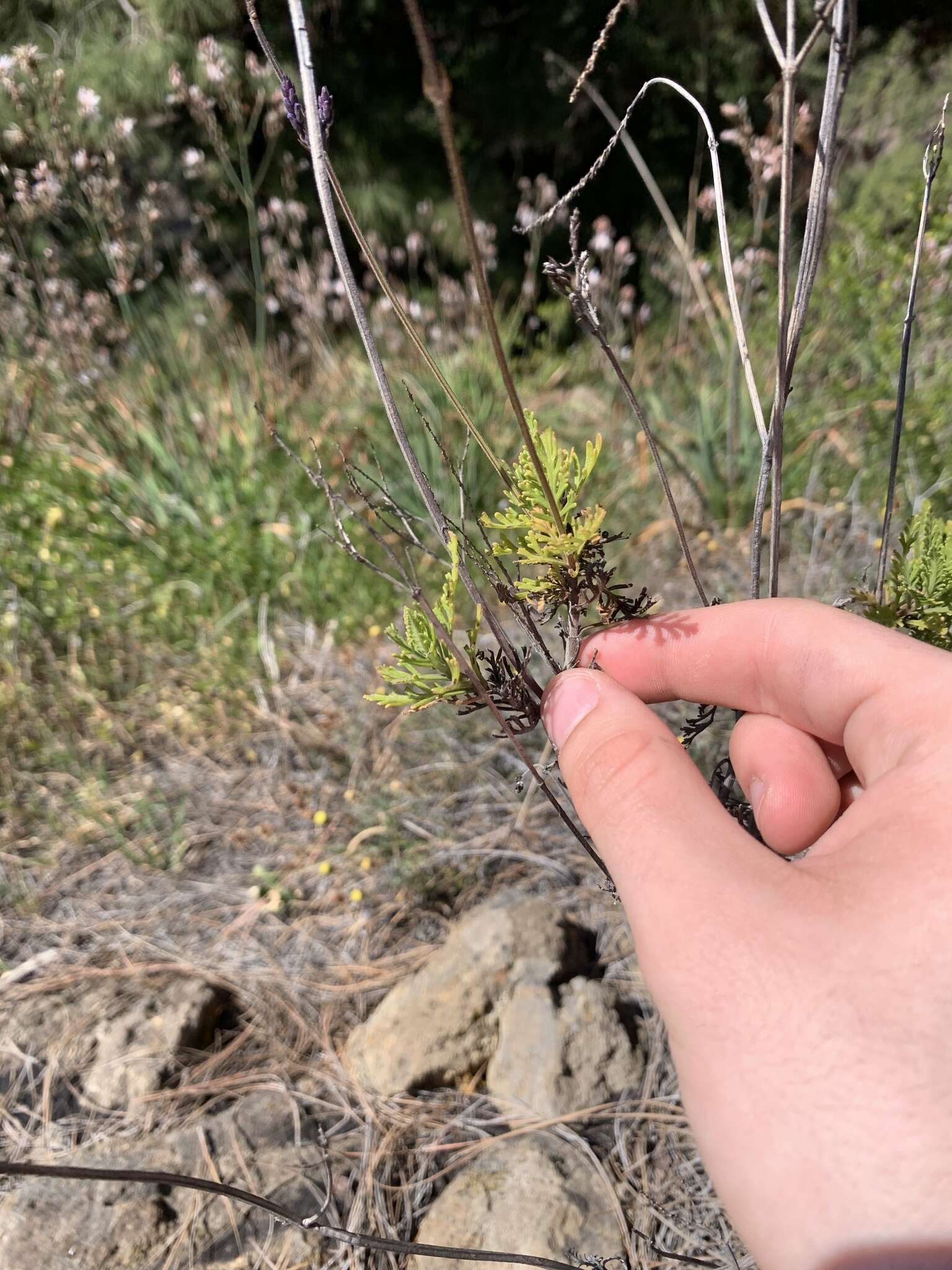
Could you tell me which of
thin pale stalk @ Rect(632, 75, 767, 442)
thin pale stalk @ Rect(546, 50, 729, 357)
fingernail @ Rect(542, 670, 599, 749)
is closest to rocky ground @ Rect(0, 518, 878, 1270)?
fingernail @ Rect(542, 670, 599, 749)

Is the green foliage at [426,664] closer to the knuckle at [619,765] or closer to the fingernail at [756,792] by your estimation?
the knuckle at [619,765]

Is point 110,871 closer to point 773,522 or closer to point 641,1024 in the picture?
point 641,1024

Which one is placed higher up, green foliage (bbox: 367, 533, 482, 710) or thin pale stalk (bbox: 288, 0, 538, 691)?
thin pale stalk (bbox: 288, 0, 538, 691)

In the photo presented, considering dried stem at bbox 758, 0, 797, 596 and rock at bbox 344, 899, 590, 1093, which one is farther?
rock at bbox 344, 899, 590, 1093

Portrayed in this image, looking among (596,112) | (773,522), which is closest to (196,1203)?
(773,522)

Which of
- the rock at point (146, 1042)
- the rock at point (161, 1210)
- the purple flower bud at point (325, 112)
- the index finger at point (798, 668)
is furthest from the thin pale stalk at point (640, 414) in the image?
the rock at point (146, 1042)

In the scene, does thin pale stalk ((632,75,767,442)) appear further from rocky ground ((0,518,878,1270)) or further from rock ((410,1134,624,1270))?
rock ((410,1134,624,1270))
